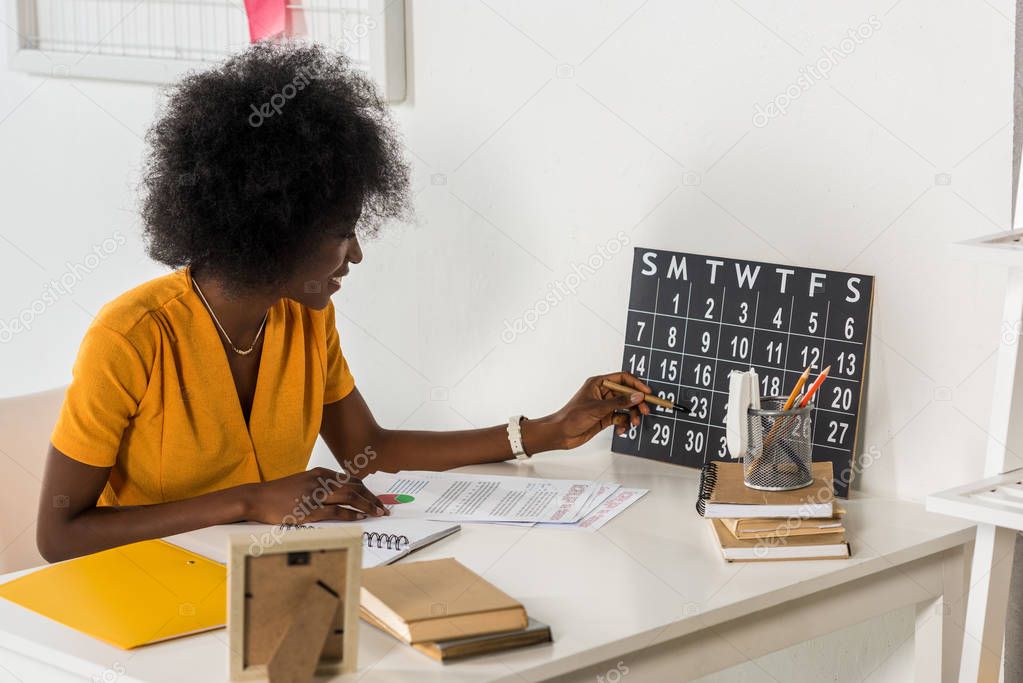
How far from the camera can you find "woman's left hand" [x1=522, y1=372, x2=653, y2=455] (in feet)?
5.60

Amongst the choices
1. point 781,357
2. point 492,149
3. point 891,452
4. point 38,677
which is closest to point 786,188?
point 781,357

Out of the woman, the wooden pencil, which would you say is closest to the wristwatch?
the woman

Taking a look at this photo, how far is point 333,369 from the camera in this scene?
182 centimetres

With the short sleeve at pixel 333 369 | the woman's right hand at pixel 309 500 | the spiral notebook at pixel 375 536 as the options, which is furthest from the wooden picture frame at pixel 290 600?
the short sleeve at pixel 333 369

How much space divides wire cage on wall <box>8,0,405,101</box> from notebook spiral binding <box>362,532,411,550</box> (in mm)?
1014

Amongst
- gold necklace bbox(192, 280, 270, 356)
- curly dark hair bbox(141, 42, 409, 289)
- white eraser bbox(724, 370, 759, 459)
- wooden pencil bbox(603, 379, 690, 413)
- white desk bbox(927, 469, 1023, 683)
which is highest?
curly dark hair bbox(141, 42, 409, 289)

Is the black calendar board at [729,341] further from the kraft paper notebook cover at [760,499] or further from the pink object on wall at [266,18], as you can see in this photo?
the pink object on wall at [266,18]

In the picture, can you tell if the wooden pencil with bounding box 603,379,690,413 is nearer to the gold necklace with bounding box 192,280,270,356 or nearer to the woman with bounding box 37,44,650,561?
the woman with bounding box 37,44,650,561

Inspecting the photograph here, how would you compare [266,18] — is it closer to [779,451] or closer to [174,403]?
[174,403]

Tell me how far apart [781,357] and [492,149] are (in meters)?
0.66

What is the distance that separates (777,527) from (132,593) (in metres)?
0.69

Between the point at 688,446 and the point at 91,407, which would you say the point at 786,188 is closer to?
the point at 688,446

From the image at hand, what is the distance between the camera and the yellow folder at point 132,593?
1064 mm

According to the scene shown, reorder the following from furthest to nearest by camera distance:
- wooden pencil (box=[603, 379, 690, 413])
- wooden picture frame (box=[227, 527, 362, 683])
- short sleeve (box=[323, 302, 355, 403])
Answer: short sleeve (box=[323, 302, 355, 403]) → wooden pencil (box=[603, 379, 690, 413]) → wooden picture frame (box=[227, 527, 362, 683])
